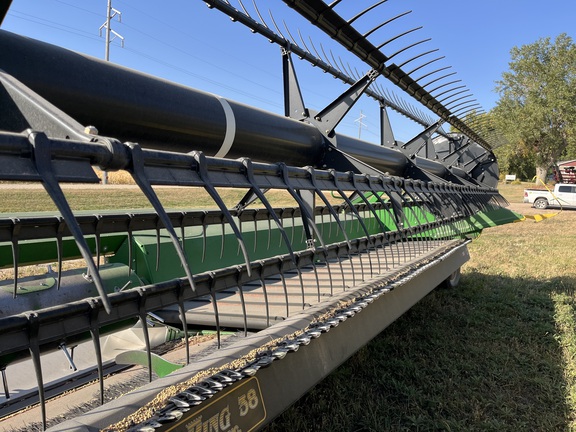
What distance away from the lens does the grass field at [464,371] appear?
2193 millimetres

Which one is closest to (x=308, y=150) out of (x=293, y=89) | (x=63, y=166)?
(x=293, y=89)

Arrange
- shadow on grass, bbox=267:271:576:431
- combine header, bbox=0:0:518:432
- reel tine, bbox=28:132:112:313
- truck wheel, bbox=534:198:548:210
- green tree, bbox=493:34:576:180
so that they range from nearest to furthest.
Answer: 1. reel tine, bbox=28:132:112:313
2. combine header, bbox=0:0:518:432
3. shadow on grass, bbox=267:271:576:431
4. truck wheel, bbox=534:198:548:210
5. green tree, bbox=493:34:576:180

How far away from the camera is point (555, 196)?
61.7ft

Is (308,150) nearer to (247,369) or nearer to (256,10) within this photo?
(256,10)

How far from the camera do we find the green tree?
29.2 meters

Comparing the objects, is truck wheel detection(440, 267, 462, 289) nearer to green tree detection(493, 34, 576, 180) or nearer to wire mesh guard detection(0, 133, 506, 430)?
wire mesh guard detection(0, 133, 506, 430)

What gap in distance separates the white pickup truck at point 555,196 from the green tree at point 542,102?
8.70 m

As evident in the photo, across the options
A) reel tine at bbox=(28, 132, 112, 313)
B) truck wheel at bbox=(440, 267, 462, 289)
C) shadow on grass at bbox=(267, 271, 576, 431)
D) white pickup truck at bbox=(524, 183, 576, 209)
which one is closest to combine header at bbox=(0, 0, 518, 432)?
reel tine at bbox=(28, 132, 112, 313)

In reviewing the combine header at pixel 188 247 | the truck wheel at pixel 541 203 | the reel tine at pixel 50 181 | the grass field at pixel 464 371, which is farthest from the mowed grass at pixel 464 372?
the truck wheel at pixel 541 203

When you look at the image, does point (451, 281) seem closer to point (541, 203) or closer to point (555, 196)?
point (555, 196)

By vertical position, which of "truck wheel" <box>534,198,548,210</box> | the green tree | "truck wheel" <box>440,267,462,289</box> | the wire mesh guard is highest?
the green tree

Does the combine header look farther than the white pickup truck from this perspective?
No

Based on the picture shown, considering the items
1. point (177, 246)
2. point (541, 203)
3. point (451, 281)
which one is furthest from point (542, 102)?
point (177, 246)

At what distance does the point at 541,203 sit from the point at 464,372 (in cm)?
2127
